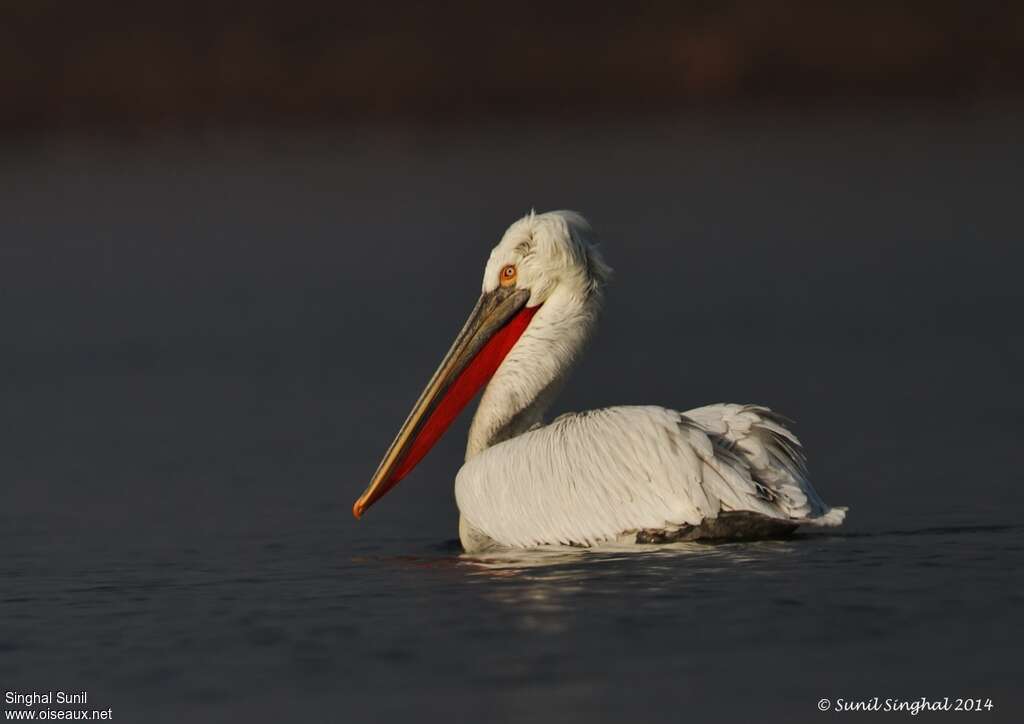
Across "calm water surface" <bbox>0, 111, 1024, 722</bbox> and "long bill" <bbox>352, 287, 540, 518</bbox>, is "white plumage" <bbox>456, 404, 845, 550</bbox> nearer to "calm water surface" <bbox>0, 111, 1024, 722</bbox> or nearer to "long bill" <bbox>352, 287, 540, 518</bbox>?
"calm water surface" <bbox>0, 111, 1024, 722</bbox>

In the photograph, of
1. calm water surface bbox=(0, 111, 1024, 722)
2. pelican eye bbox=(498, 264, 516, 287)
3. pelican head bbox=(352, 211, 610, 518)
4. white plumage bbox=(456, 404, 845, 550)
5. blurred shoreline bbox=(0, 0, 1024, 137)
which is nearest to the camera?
calm water surface bbox=(0, 111, 1024, 722)

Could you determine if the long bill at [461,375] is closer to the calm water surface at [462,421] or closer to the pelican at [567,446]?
the pelican at [567,446]

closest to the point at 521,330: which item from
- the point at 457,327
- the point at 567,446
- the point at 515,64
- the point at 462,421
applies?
the point at 567,446

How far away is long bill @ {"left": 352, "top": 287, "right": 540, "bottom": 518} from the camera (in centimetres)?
795

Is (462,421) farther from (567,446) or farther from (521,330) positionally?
(567,446)

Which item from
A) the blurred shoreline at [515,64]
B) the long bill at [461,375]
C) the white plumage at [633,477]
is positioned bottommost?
the white plumage at [633,477]

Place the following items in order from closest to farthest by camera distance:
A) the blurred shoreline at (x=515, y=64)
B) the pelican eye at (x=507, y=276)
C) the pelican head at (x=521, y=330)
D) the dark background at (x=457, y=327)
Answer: the dark background at (x=457, y=327), the pelican head at (x=521, y=330), the pelican eye at (x=507, y=276), the blurred shoreline at (x=515, y=64)

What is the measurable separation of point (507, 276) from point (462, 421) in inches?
117

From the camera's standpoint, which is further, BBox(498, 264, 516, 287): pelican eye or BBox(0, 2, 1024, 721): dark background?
BBox(498, 264, 516, 287): pelican eye

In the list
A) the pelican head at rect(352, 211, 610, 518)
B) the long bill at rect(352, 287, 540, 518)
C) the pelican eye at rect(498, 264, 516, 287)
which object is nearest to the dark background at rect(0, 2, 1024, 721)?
the long bill at rect(352, 287, 540, 518)

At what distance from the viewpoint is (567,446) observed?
7.06 meters

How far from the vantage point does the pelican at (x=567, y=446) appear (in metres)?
6.74

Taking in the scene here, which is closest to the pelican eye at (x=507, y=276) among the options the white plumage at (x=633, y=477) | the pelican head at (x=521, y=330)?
the pelican head at (x=521, y=330)

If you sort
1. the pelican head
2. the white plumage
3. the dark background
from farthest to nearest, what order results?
the pelican head
the white plumage
the dark background
